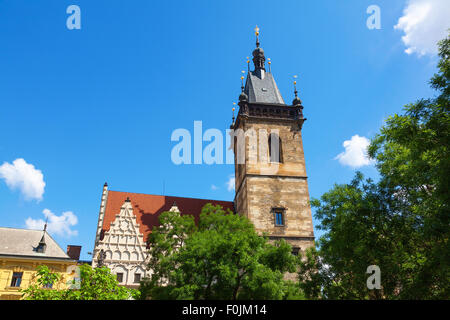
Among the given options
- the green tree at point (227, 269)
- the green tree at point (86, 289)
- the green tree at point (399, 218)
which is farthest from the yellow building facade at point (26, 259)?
the green tree at point (399, 218)

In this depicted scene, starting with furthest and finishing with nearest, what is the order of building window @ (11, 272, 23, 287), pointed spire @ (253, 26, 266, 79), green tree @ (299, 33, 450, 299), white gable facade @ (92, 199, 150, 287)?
pointed spire @ (253, 26, 266, 79), white gable facade @ (92, 199, 150, 287), building window @ (11, 272, 23, 287), green tree @ (299, 33, 450, 299)

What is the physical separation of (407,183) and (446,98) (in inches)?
162

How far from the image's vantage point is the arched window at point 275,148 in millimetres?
28062

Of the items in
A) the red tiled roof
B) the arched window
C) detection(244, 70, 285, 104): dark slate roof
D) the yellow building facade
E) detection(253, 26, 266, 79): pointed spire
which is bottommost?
the yellow building facade

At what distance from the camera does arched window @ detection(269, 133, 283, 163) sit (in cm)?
2806

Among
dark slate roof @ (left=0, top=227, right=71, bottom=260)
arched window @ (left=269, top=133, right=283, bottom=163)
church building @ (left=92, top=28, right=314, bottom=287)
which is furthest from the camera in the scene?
arched window @ (left=269, top=133, right=283, bottom=163)

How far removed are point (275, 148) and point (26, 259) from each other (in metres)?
22.5

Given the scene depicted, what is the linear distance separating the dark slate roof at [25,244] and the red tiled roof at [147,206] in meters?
4.09

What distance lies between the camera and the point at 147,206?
1192 inches

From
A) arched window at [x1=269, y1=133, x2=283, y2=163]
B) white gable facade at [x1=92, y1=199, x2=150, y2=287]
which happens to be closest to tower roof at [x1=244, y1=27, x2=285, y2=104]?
arched window at [x1=269, y1=133, x2=283, y2=163]

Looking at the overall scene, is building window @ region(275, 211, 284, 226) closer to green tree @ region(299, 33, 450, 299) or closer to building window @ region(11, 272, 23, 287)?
green tree @ region(299, 33, 450, 299)

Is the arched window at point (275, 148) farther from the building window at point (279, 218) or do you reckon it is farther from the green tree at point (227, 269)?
the green tree at point (227, 269)

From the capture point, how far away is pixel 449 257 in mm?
8148
